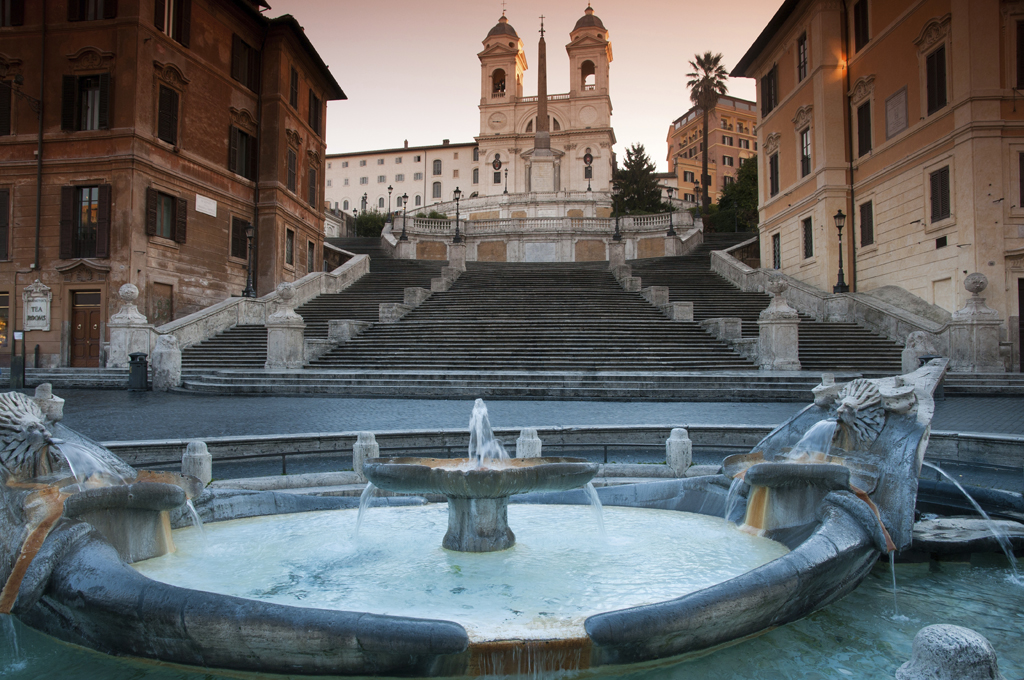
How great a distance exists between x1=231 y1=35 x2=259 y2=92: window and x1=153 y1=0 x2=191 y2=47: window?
2.95 meters

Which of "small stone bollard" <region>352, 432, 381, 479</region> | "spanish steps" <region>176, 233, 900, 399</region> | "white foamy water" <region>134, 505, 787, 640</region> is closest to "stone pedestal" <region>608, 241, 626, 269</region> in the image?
"spanish steps" <region>176, 233, 900, 399</region>

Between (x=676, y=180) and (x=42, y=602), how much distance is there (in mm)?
99307

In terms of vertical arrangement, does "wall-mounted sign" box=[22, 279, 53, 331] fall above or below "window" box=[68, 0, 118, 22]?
below

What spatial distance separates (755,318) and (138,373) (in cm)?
1868

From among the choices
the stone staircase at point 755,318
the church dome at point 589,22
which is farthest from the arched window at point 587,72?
the stone staircase at point 755,318

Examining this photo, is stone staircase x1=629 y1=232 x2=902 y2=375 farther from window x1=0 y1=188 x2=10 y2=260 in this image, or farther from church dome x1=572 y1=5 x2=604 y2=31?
church dome x1=572 y1=5 x2=604 y2=31

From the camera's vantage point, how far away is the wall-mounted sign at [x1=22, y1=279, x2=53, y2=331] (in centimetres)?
2341

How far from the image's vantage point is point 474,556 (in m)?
4.73

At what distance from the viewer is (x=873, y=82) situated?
2430 centimetres

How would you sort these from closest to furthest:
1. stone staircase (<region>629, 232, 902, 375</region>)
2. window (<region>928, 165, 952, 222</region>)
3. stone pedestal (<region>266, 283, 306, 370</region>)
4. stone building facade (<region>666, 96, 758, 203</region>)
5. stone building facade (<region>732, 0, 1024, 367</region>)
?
stone staircase (<region>629, 232, 902, 375</region>) < stone pedestal (<region>266, 283, 306, 370</region>) < stone building facade (<region>732, 0, 1024, 367</region>) < window (<region>928, 165, 952, 222</region>) < stone building facade (<region>666, 96, 758, 203</region>)

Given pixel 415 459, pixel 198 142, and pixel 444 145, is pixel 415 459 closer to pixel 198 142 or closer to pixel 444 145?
pixel 198 142

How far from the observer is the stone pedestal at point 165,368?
16719mm

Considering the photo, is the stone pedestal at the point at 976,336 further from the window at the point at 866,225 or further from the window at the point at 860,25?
the window at the point at 860,25

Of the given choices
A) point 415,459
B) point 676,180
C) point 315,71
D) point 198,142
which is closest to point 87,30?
point 198,142
